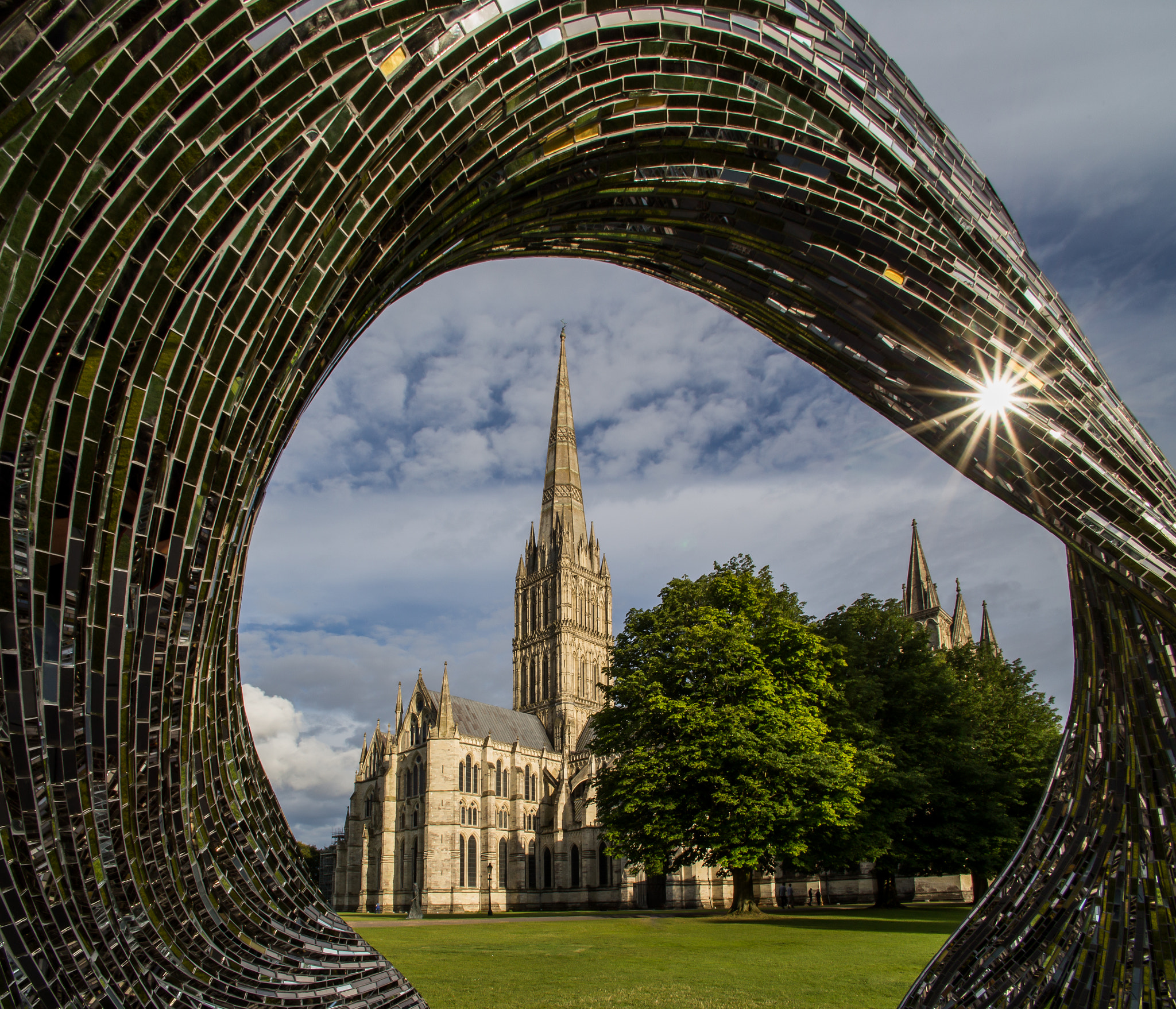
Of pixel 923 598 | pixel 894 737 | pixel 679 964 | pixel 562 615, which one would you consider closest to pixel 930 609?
pixel 923 598

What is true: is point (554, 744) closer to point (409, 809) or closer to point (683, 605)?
point (409, 809)

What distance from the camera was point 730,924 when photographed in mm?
22859

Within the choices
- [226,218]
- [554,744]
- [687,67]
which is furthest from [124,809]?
→ [554,744]

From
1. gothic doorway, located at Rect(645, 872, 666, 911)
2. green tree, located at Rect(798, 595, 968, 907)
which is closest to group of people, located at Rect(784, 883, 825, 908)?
gothic doorway, located at Rect(645, 872, 666, 911)

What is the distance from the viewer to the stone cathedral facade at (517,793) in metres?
56.6

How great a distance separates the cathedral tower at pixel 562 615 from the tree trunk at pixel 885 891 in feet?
125

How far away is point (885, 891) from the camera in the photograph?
31859 mm

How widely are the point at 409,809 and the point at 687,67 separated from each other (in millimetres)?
65353

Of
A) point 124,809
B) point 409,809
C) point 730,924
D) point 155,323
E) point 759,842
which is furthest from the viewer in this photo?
point 409,809

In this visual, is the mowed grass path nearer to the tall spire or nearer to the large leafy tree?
the large leafy tree

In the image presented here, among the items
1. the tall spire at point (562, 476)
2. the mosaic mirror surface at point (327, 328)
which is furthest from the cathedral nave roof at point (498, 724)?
the mosaic mirror surface at point (327, 328)

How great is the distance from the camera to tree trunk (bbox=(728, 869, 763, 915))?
25.5m

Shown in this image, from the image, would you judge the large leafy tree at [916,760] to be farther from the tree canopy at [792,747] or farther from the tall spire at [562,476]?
the tall spire at [562,476]

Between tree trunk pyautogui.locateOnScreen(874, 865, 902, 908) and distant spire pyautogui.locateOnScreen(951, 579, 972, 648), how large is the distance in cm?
4091
